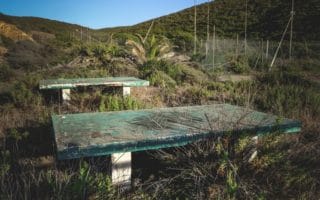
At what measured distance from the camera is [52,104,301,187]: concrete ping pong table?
87.8 inches

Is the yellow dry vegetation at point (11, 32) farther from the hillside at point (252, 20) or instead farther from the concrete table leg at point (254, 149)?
the concrete table leg at point (254, 149)

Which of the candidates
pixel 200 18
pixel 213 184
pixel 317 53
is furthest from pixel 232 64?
pixel 200 18

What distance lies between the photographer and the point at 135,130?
2.56m

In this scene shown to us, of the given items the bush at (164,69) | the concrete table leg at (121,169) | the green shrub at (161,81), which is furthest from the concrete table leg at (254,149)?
the bush at (164,69)

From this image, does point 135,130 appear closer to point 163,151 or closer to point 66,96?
point 163,151

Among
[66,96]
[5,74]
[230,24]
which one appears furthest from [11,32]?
[66,96]

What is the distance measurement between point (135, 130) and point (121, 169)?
0.30 meters

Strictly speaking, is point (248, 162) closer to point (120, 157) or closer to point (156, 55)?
point (120, 157)

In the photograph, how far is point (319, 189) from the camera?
249 cm

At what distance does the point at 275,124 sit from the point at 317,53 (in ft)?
51.3

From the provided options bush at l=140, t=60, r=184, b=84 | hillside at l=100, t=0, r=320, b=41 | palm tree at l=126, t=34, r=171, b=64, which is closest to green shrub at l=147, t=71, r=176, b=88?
bush at l=140, t=60, r=184, b=84

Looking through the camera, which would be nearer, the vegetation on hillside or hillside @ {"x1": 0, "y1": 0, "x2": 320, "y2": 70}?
the vegetation on hillside

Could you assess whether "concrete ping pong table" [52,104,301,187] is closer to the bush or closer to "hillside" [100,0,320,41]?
the bush

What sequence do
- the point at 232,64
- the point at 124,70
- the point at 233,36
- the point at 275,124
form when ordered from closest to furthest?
1. the point at 275,124
2. the point at 124,70
3. the point at 232,64
4. the point at 233,36
